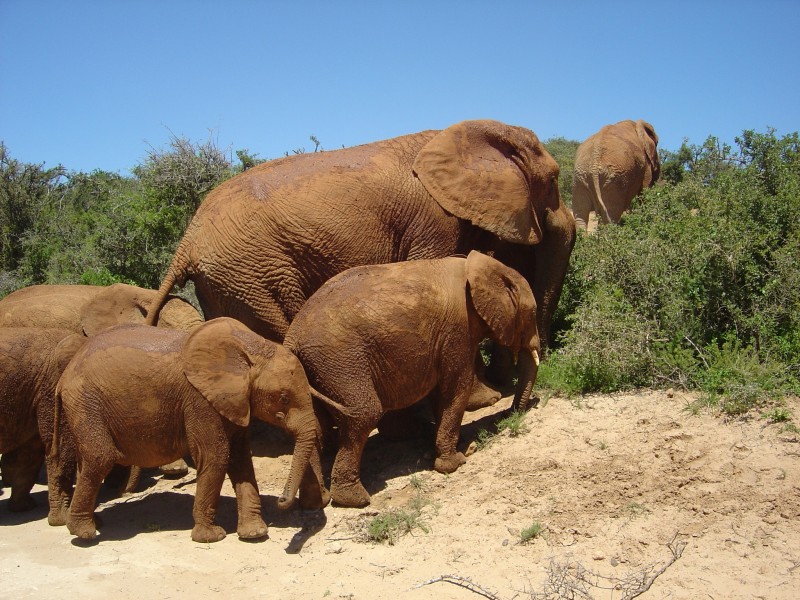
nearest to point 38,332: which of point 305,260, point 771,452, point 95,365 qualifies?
point 95,365

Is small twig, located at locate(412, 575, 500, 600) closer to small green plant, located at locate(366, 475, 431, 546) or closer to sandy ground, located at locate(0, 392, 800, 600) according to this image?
sandy ground, located at locate(0, 392, 800, 600)

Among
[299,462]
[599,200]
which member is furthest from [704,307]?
[599,200]

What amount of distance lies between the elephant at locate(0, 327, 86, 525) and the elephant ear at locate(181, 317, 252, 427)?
1.44 metres

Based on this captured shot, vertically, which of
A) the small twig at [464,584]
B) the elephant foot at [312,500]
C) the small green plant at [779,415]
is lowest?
the small twig at [464,584]

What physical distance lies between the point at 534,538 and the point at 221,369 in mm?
2613

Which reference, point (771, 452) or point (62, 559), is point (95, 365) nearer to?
point (62, 559)

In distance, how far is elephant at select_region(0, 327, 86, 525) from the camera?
7207 millimetres

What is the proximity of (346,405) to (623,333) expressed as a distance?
2731 millimetres

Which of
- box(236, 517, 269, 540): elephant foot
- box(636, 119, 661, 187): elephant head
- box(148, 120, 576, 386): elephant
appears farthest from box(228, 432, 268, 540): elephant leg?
box(636, 119, 661, 187): elephant head

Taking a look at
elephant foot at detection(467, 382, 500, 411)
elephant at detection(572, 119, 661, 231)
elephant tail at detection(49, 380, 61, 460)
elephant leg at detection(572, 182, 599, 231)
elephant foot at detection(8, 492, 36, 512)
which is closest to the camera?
elephant tail at detection(49, 380, 61, 460)

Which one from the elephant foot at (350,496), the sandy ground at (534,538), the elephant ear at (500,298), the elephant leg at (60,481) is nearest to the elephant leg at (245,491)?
the sandy ground at (534,538)

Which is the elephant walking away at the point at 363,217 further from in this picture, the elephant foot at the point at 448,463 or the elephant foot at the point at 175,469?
the elephant foot at the point at 448,463

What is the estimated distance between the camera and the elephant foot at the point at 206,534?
6613 mm

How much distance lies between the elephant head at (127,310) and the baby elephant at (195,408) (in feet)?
6.25
